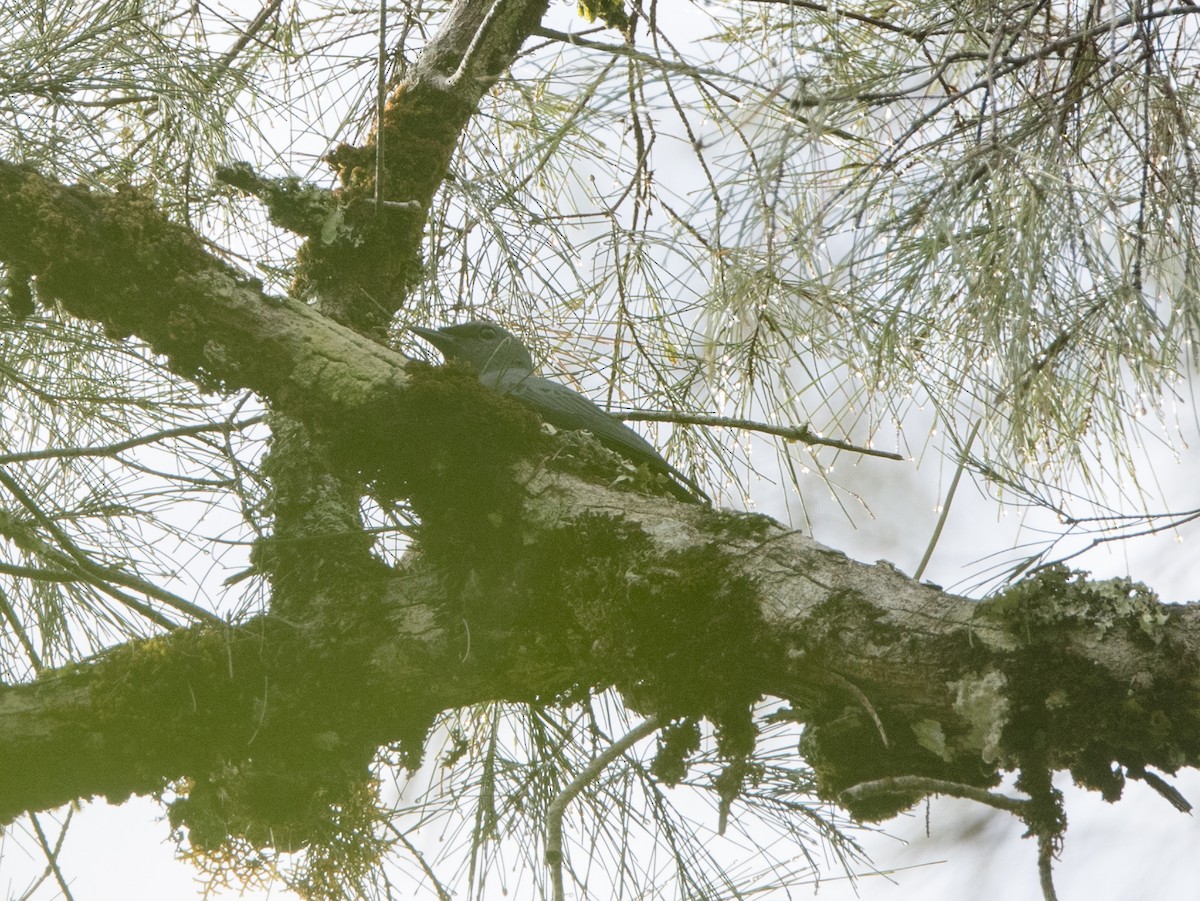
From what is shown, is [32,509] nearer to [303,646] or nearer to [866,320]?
[303,646]

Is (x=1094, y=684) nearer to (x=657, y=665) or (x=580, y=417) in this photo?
(x=657, y=665)

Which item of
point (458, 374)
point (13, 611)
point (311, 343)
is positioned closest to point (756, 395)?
point (458, 374)

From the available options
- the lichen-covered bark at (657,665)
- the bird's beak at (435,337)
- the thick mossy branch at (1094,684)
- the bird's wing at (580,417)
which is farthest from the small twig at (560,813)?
the bird's beak at (435,337)

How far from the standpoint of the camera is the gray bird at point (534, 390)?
6.96ft

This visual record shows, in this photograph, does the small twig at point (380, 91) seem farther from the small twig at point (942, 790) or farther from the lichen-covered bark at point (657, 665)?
the small twig at point (942, 790)

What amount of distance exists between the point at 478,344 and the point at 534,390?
31 cm

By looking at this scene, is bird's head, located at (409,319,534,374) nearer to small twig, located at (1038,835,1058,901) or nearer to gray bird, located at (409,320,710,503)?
gray bird, located at (409,320,710,503)

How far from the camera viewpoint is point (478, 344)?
2.45 meters

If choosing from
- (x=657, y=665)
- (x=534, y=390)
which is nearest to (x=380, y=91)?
(x=534, y=390)

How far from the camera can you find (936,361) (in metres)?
2.07

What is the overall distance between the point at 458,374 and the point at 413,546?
0.35 meters

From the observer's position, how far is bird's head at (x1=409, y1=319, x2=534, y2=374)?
2.39 meters

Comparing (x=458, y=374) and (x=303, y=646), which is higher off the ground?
(x=458, y=374)

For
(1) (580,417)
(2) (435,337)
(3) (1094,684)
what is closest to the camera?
(3) (1094,684)
